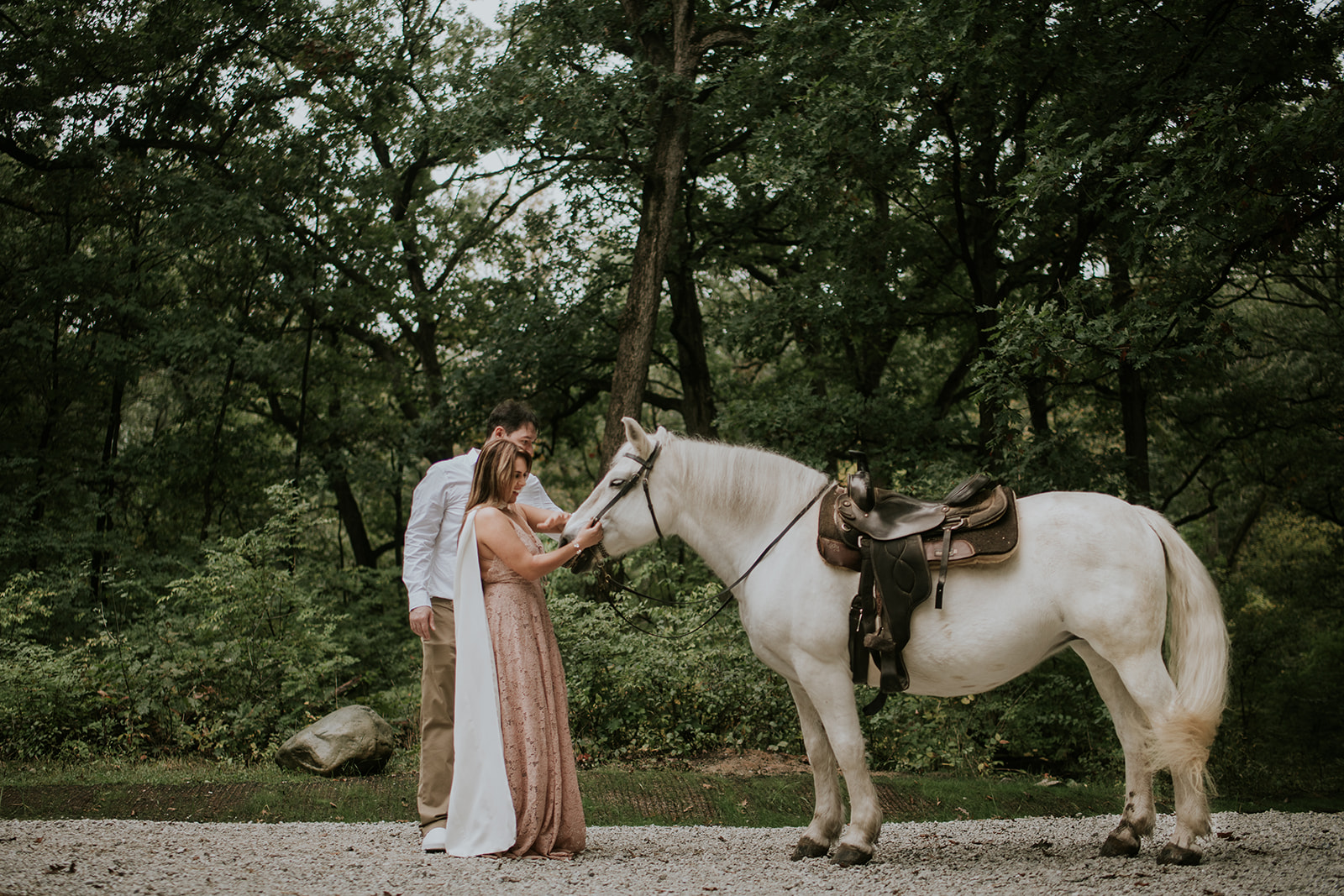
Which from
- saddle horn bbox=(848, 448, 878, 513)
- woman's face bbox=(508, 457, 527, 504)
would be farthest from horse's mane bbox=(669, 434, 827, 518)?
woman's face bbox=(508, 457, 527, 504)

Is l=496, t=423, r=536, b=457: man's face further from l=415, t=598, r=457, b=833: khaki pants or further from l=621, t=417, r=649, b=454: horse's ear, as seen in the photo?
l=415, t=598, r=457, b=833: khaki pants

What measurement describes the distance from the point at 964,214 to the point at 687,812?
8340 millimetres

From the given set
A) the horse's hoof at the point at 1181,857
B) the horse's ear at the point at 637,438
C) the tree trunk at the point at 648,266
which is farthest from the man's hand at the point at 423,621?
the tree trunk at the point at 648,266

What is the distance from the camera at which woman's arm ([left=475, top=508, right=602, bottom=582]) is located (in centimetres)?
439

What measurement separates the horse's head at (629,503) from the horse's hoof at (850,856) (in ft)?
5.57

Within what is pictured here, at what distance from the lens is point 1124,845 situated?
425cm

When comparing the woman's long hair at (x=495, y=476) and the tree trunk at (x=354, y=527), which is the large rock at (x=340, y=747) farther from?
the tree trunk at (x=354, y=527)

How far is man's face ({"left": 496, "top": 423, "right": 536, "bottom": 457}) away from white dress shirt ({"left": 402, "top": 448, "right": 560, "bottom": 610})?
21 centimetres

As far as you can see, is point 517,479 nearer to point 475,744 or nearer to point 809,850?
point 475,744

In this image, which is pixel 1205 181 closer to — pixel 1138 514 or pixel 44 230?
pixel 1138 514

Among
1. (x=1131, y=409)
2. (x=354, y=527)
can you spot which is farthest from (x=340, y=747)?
(x=354, y=527)

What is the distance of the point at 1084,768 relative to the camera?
777 cm

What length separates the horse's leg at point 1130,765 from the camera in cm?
426

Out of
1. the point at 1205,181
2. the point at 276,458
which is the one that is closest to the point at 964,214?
the point at 1205,181
